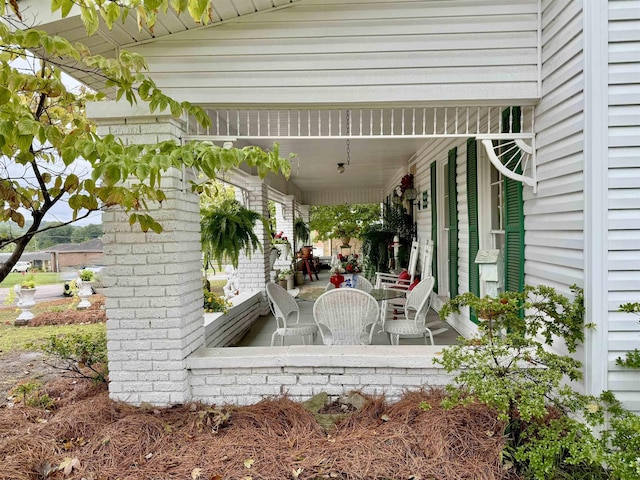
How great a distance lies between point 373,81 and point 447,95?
0.53 metres

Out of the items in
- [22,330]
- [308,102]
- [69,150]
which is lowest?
[22,330]

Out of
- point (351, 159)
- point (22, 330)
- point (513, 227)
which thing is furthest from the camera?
point (351, 159)

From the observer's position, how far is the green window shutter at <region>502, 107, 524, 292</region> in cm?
302

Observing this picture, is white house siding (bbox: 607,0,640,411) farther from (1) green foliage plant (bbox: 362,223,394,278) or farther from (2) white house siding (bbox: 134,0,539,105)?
(1) green foliage plant (bbox: 362,223,394,278)

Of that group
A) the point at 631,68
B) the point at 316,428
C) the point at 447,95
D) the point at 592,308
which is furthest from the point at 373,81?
the point at 316,428

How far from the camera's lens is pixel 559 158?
2.52 m

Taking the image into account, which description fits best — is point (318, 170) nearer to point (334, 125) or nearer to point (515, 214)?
point (334, 125)

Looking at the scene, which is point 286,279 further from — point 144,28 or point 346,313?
point 144,28

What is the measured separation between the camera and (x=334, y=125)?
16.2ft

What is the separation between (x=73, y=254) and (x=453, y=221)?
5819 mm

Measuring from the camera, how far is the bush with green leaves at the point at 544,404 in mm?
1843

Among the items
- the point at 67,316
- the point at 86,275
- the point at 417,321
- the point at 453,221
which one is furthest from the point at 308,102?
the point at 86,275

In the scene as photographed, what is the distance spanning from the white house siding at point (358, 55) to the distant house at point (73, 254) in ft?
11.4

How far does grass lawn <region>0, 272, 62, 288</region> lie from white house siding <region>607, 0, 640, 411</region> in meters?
7.97
